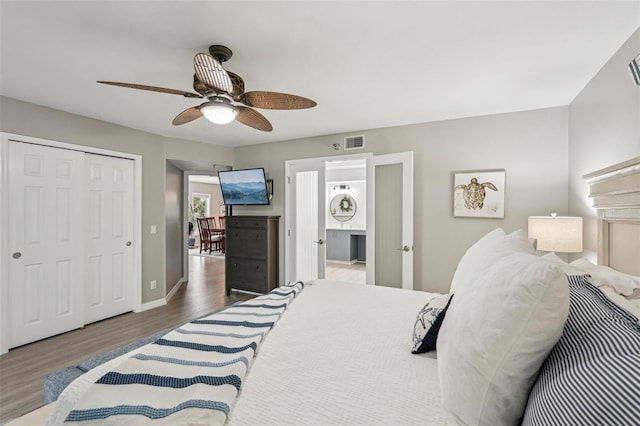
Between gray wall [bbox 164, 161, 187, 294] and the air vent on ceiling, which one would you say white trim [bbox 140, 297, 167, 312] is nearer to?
gray wall [bbox 164, 161, 187, 294]

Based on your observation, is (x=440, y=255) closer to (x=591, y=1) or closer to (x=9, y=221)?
(x=591, y=1)

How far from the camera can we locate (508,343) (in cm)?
77

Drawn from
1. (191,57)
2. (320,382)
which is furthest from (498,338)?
(191,57)

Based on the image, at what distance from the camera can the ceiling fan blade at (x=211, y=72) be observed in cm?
155

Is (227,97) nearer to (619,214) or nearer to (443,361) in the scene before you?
(443,361)

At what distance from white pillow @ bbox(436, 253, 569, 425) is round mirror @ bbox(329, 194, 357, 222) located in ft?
22.2

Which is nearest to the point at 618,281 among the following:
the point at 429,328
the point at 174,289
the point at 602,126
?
the point at 429,328

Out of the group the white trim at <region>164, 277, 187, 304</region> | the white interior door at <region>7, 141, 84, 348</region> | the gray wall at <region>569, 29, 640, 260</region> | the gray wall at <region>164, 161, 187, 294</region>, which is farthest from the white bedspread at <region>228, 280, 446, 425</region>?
the gray wall at <region>164, 161, 187, 294</region>

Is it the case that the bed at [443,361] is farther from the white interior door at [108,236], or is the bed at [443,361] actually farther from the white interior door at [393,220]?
the white interior door at [108,236]

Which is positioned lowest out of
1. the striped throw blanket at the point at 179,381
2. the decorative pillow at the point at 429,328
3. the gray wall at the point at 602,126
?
the striped throw blanket at the point at 179,381

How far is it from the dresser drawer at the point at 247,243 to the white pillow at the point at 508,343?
3.81 metres

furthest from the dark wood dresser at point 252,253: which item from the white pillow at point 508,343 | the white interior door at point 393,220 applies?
the white pillow at point 508,343

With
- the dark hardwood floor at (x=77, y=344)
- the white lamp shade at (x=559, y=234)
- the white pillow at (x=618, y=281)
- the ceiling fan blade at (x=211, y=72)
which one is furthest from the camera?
the white lamp shade at (x=559, y=234)

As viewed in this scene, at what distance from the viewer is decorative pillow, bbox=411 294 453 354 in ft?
4.07
